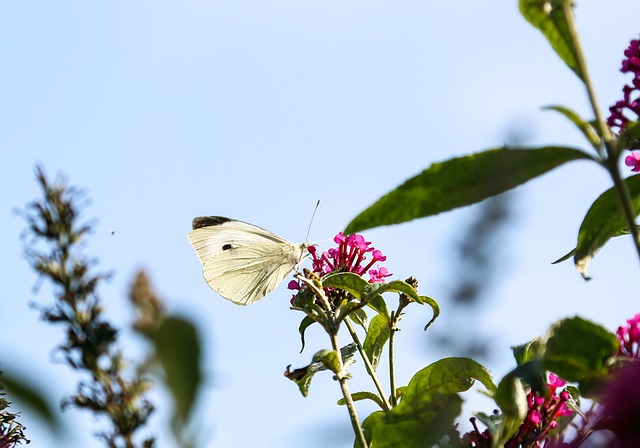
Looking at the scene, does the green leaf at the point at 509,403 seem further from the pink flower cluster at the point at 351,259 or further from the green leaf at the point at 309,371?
the pink flower cluster at the point at 351,259

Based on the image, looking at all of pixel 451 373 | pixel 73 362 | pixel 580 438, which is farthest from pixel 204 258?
pixel 73 362

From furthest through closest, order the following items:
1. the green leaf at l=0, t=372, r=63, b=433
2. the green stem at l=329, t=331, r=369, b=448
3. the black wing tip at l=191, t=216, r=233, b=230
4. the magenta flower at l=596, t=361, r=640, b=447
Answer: the black wing tip at l=191, t=216, r=233, b=230
the green stem at l=329, t=331, r=369, b=448
the magenta flower at l=596, t=361, r=640, b=447
the green leaf at l=0, t=372, r=63, b=433

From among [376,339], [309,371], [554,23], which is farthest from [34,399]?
[376,339]

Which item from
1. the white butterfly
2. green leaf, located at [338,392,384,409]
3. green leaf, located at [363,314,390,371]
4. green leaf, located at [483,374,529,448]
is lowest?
green leaf, located at [483,374,529,448]

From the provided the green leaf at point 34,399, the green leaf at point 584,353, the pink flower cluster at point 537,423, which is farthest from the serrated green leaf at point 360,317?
the green leaf at point 34,399

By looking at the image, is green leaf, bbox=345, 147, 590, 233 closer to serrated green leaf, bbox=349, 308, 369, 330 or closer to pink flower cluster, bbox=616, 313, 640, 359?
pink flower cluster, bbox=616, 313, 640, 359

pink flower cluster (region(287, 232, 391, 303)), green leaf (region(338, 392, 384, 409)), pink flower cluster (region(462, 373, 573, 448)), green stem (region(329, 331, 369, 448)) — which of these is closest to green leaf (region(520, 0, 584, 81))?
green stem (region(329, 331, 369, 448))

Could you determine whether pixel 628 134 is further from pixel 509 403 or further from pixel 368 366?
pixel 368 366
